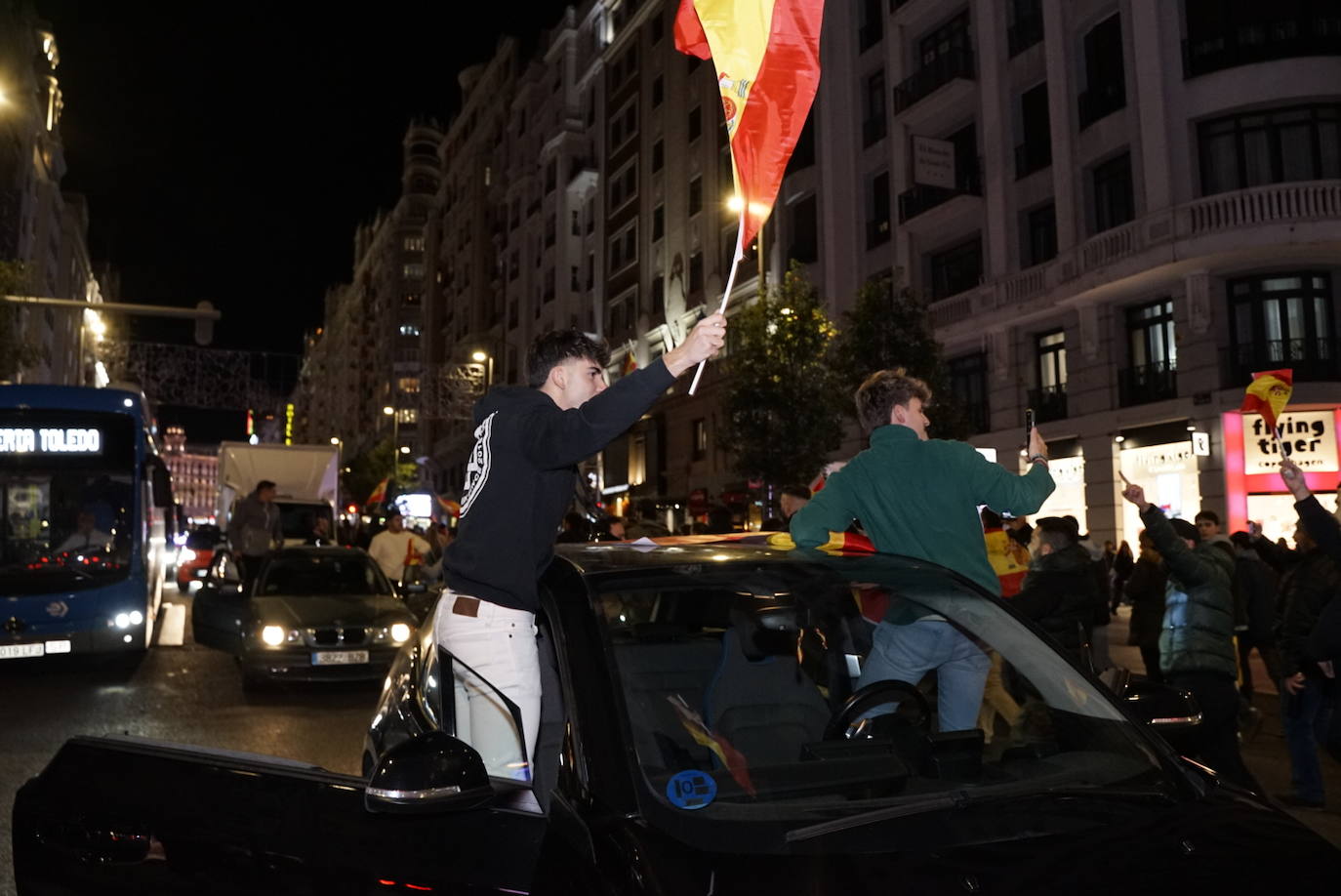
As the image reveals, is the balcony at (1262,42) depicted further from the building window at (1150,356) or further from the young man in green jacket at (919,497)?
the young man in green jacket at (919,497)

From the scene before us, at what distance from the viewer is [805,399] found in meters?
24.0

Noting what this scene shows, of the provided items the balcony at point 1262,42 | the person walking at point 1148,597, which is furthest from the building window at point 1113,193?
the person walking at point 1148,597

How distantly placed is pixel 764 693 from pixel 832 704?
0.47m

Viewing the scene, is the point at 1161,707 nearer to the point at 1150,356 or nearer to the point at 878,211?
the point at 1150,356

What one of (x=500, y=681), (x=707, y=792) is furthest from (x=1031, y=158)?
(x=707, y=792)

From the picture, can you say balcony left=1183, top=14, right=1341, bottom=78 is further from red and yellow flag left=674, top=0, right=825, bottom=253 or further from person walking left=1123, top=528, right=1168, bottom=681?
red and yellow flag left=674, top=0, right=825, bottom=253

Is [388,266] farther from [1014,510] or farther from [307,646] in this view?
[1014,510]

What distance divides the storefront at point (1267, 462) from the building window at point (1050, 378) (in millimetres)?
4301

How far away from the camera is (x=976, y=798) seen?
232cm

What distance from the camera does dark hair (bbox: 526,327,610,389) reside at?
11.0 ft

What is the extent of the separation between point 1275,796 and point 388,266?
90733 mm

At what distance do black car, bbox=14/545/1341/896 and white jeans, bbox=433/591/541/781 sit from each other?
12 mm

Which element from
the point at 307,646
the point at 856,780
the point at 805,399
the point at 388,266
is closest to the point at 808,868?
the point at 856,780

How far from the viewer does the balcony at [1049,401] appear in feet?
77.8
